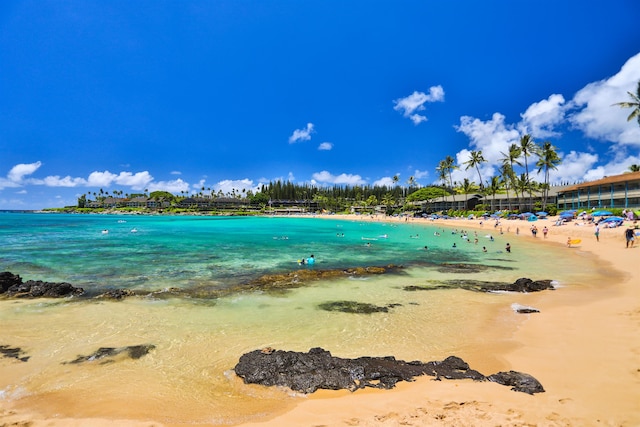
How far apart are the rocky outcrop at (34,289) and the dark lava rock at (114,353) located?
26.7ft

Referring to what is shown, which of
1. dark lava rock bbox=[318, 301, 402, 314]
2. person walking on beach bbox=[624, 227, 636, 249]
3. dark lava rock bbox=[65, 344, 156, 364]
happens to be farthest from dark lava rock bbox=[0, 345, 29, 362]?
person walking on beach bbox=[624, 227, 636, 249]

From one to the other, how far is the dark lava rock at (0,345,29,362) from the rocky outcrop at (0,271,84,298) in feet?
20.7

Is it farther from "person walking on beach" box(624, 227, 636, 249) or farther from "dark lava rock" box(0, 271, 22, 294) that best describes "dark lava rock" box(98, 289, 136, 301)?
"person walking on beach" box(624, 227, 636, 249)

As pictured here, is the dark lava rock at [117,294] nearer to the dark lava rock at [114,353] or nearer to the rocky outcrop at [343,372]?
the dark lava rock at [114,353]

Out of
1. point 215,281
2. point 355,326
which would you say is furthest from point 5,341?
point 355,326

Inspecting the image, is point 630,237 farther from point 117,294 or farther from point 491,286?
point 117,294

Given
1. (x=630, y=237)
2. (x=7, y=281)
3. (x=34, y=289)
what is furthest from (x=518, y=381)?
(x=630, y=237)

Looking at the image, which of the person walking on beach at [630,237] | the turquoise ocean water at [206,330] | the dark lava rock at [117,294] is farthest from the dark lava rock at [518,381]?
the person walking on beach at [630,237]

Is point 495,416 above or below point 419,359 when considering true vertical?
above

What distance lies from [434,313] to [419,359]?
4.31 meters

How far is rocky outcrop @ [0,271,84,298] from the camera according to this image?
14.2 meters

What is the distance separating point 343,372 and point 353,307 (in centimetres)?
592

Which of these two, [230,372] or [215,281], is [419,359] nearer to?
[230,372]

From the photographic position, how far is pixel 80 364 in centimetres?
783
